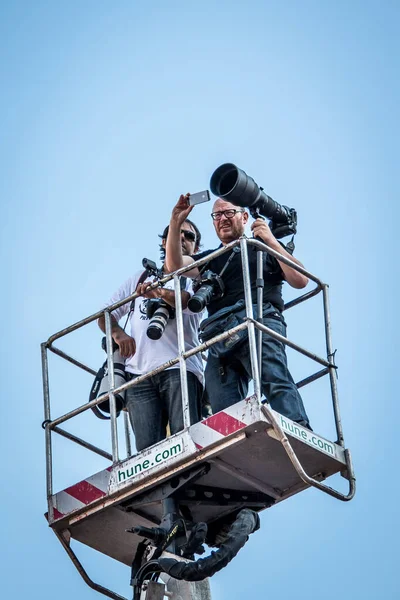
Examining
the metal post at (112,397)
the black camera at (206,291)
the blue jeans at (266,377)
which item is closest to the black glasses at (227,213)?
the black camera at (206,291)

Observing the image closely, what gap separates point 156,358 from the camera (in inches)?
442

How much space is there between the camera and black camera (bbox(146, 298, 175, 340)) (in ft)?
36.3

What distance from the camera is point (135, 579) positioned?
403 inches

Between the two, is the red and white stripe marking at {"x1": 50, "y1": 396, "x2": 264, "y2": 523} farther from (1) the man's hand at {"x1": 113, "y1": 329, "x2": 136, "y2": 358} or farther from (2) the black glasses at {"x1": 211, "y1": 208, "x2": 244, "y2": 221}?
(2) the black glasses at {"x1": 211, "y1": 208, "x2": 244, "y2": 221}

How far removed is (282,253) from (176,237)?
0.98 metres

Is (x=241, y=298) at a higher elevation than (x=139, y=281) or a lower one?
lower

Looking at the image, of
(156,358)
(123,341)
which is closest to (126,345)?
(123,341)

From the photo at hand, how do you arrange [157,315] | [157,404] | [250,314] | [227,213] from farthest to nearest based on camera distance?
[227,213], [157,315], [157,404], [250,314]

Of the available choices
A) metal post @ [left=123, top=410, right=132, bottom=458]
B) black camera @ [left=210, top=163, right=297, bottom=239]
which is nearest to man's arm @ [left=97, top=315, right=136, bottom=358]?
metal post @ [left=123, top=410, right=132, bottom=458]

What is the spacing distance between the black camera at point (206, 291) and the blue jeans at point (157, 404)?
0.62 m

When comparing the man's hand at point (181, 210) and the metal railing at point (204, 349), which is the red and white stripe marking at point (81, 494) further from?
Answer: the man's hand at point (181, 210)

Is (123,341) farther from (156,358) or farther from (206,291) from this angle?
(206,291)

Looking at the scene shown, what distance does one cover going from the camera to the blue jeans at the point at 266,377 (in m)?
10.5

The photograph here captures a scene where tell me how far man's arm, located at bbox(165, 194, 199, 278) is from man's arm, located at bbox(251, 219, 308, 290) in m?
0.68
